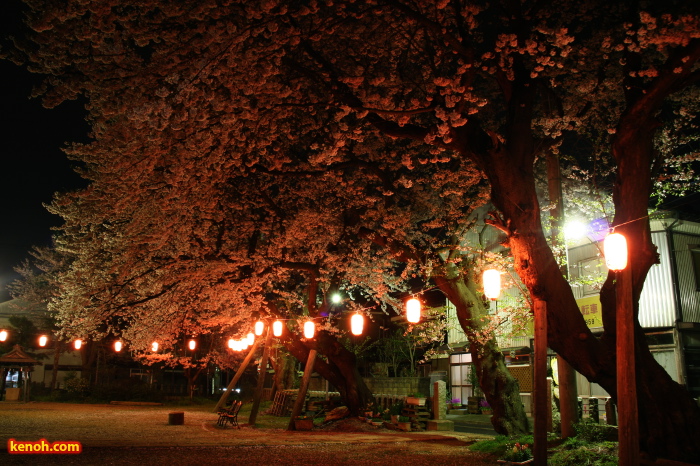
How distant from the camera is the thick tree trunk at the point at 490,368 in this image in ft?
38.9

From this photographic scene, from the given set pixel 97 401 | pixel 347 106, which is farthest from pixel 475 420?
pixel 97 401

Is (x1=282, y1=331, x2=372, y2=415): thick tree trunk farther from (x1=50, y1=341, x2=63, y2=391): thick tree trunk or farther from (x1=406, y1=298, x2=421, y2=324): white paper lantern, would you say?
(x1=50, y1=341, x2=63, y2=391): thick tree trunk

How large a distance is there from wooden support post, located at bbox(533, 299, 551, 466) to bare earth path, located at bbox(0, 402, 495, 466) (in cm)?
209

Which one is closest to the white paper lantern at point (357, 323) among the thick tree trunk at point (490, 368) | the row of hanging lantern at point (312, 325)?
the row of hanging lantern at point (312, 325)

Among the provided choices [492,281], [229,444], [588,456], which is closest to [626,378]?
[588,456]

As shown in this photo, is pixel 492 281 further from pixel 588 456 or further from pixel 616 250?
pixel 588 456

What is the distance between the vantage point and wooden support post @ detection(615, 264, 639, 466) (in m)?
6.40

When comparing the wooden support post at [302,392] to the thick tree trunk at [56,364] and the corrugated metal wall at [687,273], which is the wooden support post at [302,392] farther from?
the thick tree trunk at [56,364]

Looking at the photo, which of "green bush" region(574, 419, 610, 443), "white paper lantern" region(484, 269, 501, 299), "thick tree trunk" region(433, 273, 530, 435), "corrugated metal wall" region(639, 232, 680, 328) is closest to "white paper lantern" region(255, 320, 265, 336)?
"thick tree trunk" region(433, 273, 530, 435)

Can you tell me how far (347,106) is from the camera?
9.88m

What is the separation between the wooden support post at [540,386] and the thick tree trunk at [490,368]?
4.14 metres

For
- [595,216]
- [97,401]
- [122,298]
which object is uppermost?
[595,216]

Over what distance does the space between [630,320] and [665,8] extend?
5483 millimetres

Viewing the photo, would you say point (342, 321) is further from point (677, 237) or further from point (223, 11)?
point (223, 11)
